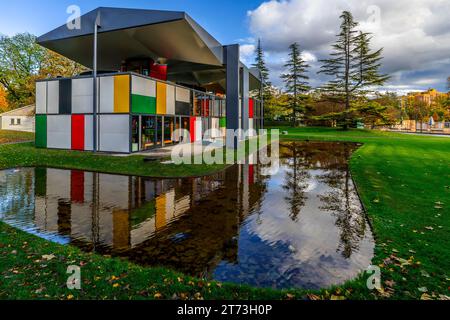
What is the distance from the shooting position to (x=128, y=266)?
176 inches

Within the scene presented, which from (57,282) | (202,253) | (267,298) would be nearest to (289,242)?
(202,253)

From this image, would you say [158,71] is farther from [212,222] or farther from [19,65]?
[19,65]

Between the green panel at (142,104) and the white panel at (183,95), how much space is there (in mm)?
3530

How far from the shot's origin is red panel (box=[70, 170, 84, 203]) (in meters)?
8.63

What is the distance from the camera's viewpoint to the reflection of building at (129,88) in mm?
17859

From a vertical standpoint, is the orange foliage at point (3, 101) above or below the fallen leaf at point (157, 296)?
above

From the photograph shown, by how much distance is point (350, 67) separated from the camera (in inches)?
1812

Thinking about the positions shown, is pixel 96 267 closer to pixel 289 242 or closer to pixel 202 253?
pixel 202 253

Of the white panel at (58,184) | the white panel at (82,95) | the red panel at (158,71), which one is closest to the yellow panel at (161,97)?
the red panel at (158,71)

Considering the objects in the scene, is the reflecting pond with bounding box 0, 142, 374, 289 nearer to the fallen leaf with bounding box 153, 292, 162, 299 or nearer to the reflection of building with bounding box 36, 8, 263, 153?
the fallen leaf with bounding box 153, 292, 162, 299

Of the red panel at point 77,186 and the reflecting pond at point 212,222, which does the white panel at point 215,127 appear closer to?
the red panel at point 77,186

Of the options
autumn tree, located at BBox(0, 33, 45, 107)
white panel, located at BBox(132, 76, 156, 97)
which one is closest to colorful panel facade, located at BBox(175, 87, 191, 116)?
white panel, located at BBox(132, 76, 156, 97)

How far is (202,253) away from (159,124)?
672 inches

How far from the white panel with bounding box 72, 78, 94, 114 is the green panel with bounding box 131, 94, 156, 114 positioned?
3.09 meters
